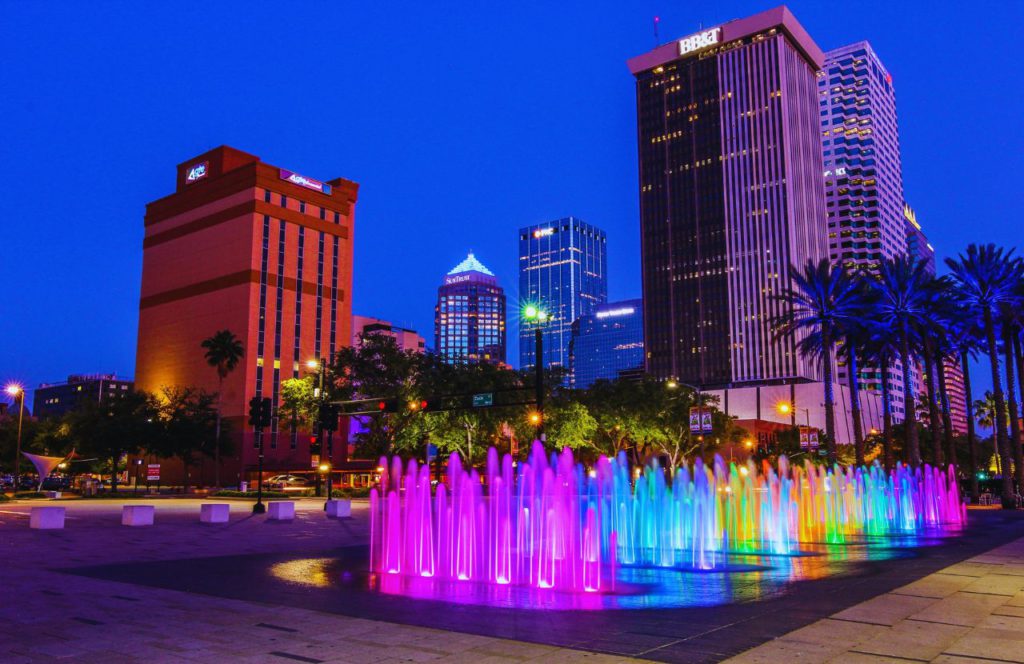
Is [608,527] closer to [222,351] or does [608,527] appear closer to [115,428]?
[115,428]

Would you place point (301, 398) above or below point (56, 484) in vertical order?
above

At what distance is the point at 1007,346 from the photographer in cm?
5066

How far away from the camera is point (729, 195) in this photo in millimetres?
155125

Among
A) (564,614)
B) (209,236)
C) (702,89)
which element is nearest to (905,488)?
(564,614)

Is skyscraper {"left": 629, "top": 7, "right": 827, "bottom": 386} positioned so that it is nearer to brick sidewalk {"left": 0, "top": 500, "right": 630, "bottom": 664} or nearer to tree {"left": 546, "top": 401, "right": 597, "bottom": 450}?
tree {"left": 546, "top": 401, "right": 597, "bottom": 450}

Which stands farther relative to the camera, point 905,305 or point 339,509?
point 905,305

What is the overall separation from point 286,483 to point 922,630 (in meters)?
68.9

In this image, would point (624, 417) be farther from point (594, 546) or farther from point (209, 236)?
point (209, 236)

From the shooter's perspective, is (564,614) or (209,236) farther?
(209,236)

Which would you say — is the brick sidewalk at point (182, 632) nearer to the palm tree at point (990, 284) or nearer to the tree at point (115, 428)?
the palm tree at point (990, 284)

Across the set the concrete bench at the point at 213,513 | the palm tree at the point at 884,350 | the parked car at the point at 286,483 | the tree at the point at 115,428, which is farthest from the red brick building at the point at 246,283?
the palm tree at the point at 884,350

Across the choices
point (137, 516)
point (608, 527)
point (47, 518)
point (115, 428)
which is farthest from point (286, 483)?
point (608, 527)

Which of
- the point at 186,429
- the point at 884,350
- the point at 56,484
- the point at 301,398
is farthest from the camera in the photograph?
the point at 56,484

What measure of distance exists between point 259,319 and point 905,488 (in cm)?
7323
